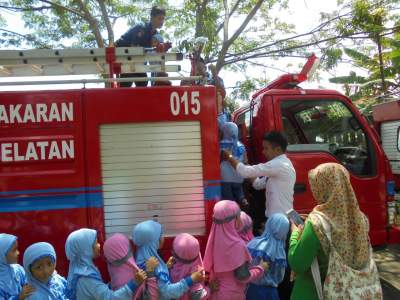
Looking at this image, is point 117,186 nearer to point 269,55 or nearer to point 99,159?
point 99,159

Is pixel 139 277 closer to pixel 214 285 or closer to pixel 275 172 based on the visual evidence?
pixel 214 285

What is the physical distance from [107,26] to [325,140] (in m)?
6.09

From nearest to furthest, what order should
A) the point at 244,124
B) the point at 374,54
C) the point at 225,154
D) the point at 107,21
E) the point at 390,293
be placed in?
the point at 225,154, the point at 244,124, the point at 390,293, the point at 107,21, the point at 374,54

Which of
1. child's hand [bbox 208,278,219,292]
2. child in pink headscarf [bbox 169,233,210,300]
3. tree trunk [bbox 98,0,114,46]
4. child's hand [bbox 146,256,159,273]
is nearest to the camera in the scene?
child's hand [bbox 146,256,159,273]

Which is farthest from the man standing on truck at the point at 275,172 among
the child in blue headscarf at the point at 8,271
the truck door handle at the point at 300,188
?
the child in blue headscarf at the point at 8,271

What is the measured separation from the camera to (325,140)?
14.4ft

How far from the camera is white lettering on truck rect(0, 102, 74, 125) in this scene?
320 centimetres

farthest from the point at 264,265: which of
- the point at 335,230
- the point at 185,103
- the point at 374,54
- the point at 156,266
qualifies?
the point at 374,54

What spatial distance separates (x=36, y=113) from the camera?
322 cm

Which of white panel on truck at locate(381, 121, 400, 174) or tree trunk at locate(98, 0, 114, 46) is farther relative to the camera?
tree trunk at locate(98, 0, 114, 46)

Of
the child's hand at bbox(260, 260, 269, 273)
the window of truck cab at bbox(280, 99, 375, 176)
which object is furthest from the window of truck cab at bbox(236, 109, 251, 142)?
the child's hand at bbox(260, 260, 269, 273)

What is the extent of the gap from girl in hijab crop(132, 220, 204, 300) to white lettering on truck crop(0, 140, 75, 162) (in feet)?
2.46

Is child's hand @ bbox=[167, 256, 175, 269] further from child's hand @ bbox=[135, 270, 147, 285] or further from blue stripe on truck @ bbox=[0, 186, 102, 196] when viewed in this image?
blue stripe on truck @ bbox=[0, 186, 102, 196]

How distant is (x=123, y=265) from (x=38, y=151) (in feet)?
3.31
